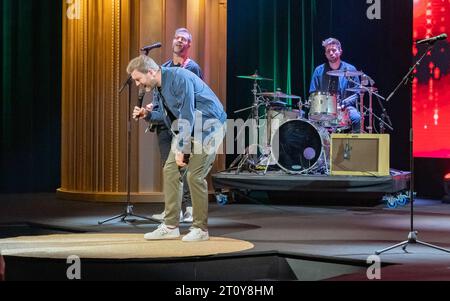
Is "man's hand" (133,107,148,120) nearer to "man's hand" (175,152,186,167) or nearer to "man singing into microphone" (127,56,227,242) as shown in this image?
"man singing into microphone" (127,56,227,242)

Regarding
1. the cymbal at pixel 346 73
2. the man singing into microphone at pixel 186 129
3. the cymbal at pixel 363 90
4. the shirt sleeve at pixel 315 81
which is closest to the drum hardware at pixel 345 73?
the cymbal at pixel 346 73

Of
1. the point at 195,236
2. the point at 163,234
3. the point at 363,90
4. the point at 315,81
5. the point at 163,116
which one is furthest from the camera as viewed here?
the point at 315,81

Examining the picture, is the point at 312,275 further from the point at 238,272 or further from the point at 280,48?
the point at 280,48

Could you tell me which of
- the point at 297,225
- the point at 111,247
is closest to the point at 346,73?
the point at 297,225

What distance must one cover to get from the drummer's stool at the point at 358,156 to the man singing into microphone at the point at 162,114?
88.7 inches

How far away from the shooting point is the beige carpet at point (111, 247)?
13.7 ft

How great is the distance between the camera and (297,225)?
18.8 feet

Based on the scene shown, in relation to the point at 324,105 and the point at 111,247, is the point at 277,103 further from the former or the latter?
the point at 111,247

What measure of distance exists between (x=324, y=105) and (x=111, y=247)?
3.75 meters

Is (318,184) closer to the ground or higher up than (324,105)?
closer to the ground

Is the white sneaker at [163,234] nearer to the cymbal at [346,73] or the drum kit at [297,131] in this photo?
the drum kit at [297,131]

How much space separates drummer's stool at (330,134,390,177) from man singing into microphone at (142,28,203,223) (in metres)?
2.25
